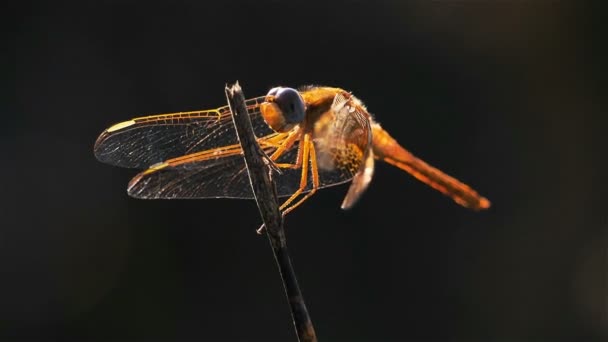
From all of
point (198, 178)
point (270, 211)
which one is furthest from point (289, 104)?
point (270, 211)

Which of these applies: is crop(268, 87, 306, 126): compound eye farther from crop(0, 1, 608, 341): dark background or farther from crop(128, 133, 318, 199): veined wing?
crop(0, 1, 608, 341): dark background

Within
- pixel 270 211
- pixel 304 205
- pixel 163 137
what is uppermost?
pixel 163 137

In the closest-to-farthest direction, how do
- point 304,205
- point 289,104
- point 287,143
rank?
point 289,104, point 287,143, point 304,205

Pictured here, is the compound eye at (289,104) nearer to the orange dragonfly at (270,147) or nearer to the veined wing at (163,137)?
the orange dragonfly at (270,147)

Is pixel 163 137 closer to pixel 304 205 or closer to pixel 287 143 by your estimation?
pixel 287 143

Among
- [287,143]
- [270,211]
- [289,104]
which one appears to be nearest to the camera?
[270,211]

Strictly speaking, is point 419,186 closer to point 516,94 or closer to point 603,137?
point 516,94

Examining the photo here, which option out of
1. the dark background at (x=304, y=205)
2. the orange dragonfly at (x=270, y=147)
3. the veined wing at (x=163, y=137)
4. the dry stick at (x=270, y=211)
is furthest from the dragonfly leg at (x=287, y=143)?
the dark background at (x=304, y=205)

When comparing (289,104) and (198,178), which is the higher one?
(289,104)

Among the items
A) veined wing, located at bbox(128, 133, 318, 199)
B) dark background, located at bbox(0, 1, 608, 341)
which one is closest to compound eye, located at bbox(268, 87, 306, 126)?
veined wing, located at bbox(128, 133, 318, 199)
